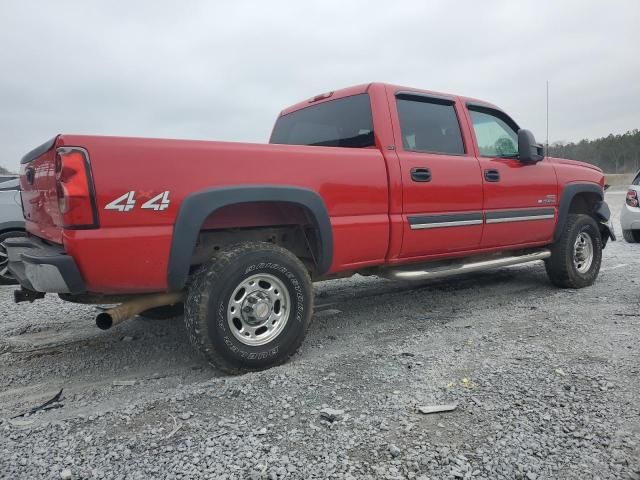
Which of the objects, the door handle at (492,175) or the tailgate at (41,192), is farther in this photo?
the door handle at (492,175)

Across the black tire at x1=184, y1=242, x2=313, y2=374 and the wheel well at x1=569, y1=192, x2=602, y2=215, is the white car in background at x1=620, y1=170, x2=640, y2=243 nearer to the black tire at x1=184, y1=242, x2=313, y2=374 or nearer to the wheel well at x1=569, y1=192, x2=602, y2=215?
the wheel well at x1=569, y1=192, x2=602, y2=215

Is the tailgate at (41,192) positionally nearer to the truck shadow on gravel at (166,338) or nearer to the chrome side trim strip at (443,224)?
the truck shadow on gravel at (166,338)

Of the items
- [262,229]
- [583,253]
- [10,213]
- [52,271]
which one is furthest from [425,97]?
[10,213]

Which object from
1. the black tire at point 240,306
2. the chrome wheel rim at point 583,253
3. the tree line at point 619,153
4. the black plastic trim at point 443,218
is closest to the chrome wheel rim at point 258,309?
the black tire at point 240,306

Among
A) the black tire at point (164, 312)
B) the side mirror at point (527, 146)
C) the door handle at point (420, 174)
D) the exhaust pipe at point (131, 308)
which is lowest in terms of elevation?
the black tire at point (164, 312)

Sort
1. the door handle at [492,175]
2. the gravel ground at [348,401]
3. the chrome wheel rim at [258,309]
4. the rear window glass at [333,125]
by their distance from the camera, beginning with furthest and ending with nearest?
the door handle at [492,175]
the rear window glass at [333,125]
the chrome wheel rim at [258,309]
the gravel ground at [348,401]

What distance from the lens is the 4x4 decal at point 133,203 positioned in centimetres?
238

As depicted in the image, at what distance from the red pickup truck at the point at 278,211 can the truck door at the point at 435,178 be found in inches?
0.5

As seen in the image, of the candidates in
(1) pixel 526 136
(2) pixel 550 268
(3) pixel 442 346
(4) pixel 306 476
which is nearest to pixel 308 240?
(3) pixel 442 346

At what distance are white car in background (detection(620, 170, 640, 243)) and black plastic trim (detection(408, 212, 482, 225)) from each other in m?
6.57

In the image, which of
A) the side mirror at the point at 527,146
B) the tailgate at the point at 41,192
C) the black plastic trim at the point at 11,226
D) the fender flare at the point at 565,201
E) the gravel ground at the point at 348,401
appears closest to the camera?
the gravel ground at the point at 348,401

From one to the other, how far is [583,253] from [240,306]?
4.26 m

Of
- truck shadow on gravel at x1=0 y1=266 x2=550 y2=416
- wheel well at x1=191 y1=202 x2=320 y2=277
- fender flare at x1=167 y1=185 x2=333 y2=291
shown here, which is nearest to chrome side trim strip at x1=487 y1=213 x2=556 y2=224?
truck shadow on gravel at x1=0 y1=266 x2=550 y2=416

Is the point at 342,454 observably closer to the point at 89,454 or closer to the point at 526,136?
the point at 89,454
